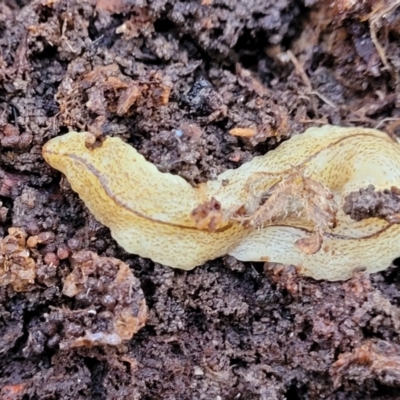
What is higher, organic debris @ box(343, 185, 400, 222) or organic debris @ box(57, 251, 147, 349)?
organic debris @ box(343, 185, 400, 222)

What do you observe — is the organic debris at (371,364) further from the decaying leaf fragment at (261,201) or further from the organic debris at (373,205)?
the organic debris at (373,205)

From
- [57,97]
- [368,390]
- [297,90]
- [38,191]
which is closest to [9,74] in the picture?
[57,97]

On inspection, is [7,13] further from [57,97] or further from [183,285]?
[183,285]

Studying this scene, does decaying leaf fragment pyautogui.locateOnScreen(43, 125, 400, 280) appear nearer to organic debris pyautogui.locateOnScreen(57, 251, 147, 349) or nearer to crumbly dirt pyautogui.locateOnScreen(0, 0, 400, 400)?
crumbly dirt pyautogui.locateOnScreen(0, 0, 400, 400)

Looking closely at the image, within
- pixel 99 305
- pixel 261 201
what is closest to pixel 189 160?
pixel 261 201

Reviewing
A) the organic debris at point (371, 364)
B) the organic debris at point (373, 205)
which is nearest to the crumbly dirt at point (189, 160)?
the organic debris at point (371, 364)

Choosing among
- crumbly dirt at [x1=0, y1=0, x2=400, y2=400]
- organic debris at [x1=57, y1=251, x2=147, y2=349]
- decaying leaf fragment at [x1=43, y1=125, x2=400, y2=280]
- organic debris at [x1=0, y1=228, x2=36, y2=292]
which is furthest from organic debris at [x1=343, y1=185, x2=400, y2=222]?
organic debris at [x1=0, y1=228, x2=36, y2=292]
